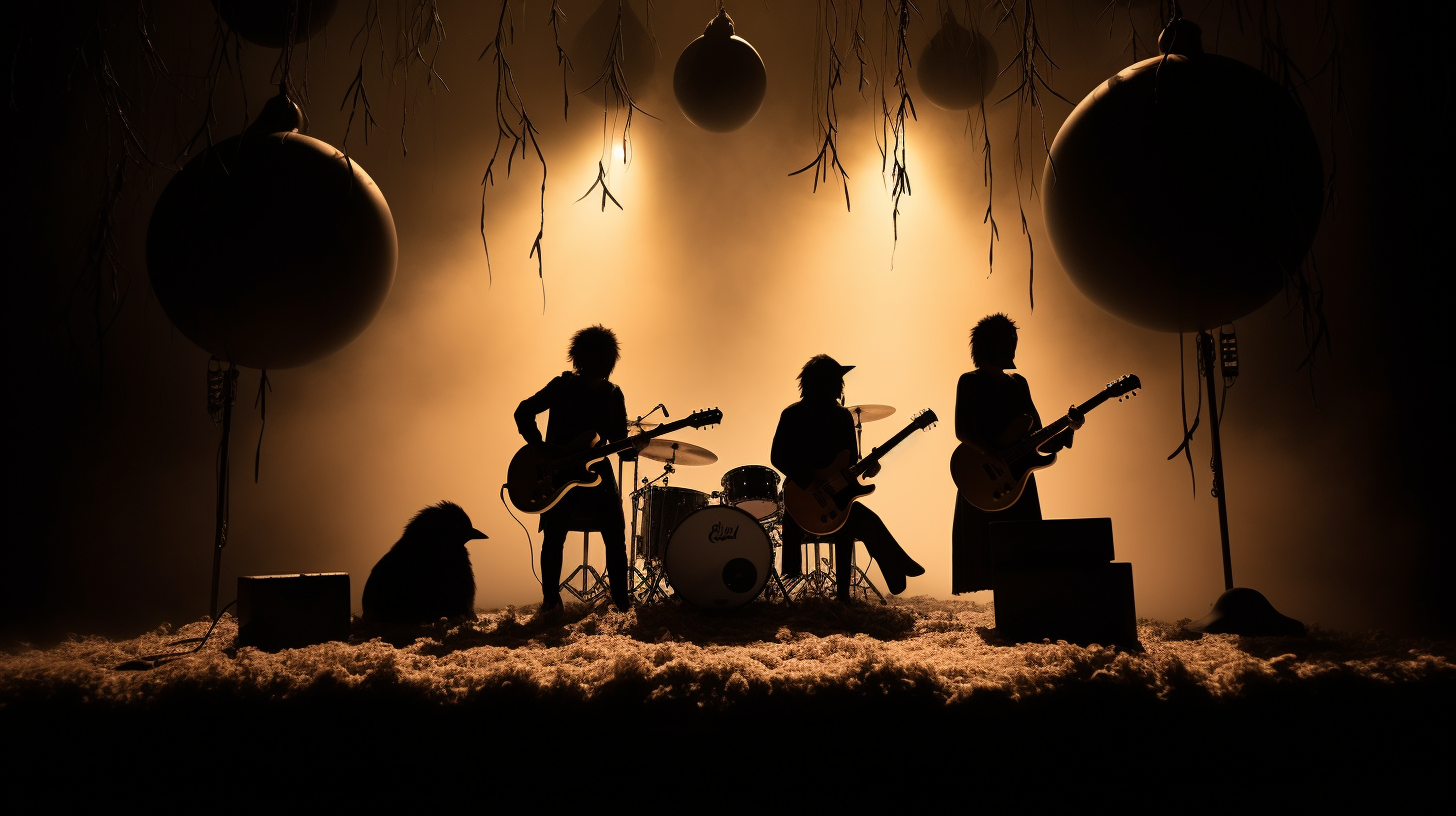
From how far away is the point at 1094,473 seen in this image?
4.80 metres

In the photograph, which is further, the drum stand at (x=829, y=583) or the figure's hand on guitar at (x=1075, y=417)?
the drum stand at (x=829, y=583)

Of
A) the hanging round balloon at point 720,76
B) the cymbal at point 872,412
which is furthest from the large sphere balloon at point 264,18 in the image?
the cymbal at point 872,412

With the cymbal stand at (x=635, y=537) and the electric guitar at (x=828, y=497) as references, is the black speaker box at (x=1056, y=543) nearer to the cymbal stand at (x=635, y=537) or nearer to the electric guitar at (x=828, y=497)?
the electric guitar at (x=828, y=497)

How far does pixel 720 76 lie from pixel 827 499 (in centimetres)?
218

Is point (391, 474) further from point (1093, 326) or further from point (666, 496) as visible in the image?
point (1093, 326)

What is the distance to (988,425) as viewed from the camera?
3.63 m

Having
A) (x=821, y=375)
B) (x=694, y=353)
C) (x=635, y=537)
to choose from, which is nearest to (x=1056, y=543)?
(x=821, y=375)

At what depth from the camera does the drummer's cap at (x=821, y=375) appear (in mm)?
4129

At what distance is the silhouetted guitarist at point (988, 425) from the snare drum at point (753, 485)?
3.81ft

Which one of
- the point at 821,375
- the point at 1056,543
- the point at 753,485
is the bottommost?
the point at 1056,543

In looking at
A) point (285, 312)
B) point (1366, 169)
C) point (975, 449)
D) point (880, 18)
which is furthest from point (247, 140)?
point (1366, 169)

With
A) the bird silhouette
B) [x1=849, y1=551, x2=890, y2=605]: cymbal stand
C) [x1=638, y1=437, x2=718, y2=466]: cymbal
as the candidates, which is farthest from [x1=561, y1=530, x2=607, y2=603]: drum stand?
[x1=849, y1=551, x2=890, y2=605]: cymbal stand

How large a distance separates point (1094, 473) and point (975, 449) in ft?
5.70

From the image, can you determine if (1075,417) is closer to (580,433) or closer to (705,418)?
(705,418)
